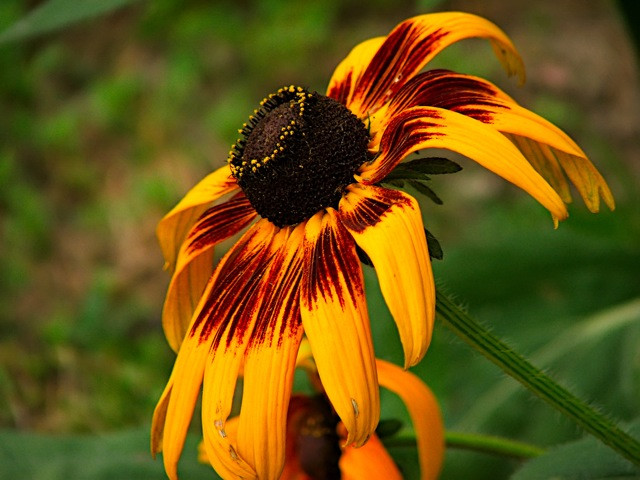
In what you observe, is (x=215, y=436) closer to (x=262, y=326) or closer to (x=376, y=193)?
(x=262, y=326)

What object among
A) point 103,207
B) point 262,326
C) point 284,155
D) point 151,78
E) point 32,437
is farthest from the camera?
point 151,78

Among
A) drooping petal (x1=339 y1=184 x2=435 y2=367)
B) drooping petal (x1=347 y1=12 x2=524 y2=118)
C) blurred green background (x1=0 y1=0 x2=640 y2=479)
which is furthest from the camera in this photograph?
blurred green background (x1=0 y1=0 x2=640 y2=479)

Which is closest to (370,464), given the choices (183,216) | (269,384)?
(269,384)

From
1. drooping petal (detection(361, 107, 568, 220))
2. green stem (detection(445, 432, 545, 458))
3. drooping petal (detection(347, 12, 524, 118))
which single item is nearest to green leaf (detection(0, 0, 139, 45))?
drooping petal (detection(347, 12, 524, 118))

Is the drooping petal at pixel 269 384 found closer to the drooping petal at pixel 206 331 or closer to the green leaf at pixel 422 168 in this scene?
the drooping petal at pixel 206 331

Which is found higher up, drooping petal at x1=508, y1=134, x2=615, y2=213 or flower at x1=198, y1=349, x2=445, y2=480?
drooping petal at x1=508, y1=134, x2=615, y2=213

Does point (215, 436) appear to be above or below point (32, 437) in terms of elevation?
above

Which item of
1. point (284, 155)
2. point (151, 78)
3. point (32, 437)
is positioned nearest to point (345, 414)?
point (284, 155)

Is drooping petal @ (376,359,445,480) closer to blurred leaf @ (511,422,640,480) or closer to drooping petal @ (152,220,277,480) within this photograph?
blurred leaf @ (511,422,640,480)
